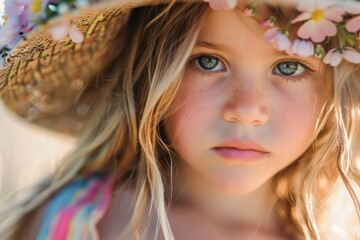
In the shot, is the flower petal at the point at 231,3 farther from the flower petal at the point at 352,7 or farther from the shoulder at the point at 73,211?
the shoulder at the point at 73,211

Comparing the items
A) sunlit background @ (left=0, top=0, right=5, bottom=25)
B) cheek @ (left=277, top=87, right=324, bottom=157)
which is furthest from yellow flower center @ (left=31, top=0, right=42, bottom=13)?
cheek @ (left=277, top=87, right=324, bottom=157)

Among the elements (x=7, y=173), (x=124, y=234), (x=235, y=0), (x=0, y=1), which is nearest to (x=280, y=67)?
(x=235, y=0)

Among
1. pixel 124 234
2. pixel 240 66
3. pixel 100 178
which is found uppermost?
pixel 240 66

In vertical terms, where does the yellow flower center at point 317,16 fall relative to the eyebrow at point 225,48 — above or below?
above

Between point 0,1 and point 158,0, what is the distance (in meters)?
0.35

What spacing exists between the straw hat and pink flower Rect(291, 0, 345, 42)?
0.03m

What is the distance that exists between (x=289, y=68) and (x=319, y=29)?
149 millimetres

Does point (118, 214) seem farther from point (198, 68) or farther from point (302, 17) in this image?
point (302, 17)

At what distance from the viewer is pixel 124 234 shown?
1550 millimetres

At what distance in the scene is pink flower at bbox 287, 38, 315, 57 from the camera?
1427mm

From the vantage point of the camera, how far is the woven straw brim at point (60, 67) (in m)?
1.46

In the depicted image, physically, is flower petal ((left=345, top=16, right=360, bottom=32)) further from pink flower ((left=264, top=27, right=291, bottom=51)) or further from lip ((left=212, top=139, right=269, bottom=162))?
lip ((left=212, top=139, right=269, bottom=162))

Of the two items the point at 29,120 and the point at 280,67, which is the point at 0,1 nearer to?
the point at 29,120

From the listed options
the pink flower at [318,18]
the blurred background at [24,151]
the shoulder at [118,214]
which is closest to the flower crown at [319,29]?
the pink flower at [318,18]
